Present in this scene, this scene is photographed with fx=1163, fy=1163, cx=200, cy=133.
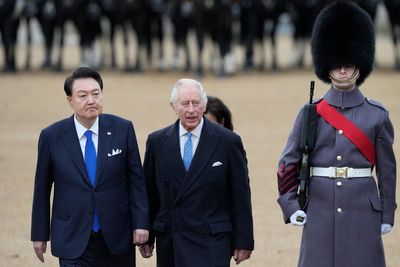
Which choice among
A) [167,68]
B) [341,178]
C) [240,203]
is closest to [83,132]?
[240,203]

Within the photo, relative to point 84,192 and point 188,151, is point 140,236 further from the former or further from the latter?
point 188,151

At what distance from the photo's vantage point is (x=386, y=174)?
600cm

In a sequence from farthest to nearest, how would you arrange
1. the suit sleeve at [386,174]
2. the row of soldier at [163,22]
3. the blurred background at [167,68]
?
the row of soldier at [163,22] → the blurred background at [167,68] → the suit sleeve at [386,174]

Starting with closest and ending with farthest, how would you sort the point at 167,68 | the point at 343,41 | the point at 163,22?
the point at 343,41, the point at 163,22, the point at 167,68

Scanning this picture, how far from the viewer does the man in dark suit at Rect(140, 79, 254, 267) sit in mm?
6117

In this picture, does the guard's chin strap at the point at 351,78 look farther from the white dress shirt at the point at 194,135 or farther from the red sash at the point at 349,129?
the white dress shirt at the point at 194,135

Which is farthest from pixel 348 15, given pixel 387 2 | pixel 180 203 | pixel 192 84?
pixel 387 2

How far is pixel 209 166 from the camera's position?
6.15 meters

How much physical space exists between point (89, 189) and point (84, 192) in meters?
0.03

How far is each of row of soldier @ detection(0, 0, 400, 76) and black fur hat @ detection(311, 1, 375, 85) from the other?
13617 mm

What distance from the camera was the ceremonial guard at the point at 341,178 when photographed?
19.7ft

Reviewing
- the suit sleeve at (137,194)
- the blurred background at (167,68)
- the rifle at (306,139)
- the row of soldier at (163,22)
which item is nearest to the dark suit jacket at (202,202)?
the suit sleeve at (137,194)

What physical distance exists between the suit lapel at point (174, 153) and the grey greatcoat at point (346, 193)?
21.0 inches

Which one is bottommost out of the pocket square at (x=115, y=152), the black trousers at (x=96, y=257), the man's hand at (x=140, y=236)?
the black trousers at (x=96, y=257)
